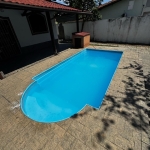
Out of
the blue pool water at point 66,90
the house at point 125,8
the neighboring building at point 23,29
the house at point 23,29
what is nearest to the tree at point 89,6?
the house at point 125,8

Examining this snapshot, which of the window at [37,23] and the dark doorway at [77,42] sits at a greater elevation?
the window at [37,23]

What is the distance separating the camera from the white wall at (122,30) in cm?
780

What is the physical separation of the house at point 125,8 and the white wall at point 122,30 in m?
4.63

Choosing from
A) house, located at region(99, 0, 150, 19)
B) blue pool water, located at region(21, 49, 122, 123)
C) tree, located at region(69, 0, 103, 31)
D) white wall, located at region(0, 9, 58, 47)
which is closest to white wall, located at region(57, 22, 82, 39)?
tree, located at region(69, 0, 103, 31)

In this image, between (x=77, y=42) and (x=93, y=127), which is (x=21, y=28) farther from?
(x=93, y=127)

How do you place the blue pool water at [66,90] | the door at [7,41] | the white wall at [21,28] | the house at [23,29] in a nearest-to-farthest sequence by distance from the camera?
the blue pool water at [66,90] < the house at [23,29] < the door at [7,41] < the white wall at [21,28]

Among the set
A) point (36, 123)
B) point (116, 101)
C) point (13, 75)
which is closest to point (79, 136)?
point (36, 123)

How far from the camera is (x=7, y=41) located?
677 cm

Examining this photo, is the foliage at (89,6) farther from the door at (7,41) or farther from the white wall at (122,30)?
the door at (7,41)

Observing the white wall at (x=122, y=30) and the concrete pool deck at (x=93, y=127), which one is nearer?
the concrete pool deck at (x=93, y=127)

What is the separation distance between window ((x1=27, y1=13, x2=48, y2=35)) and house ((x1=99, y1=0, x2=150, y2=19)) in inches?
330

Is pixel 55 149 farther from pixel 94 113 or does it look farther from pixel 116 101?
pixel 116 101

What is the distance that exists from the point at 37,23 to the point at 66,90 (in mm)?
7069

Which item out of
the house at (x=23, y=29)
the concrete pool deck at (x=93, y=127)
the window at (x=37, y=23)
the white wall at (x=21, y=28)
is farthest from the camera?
the window at (x=37, y=23)
